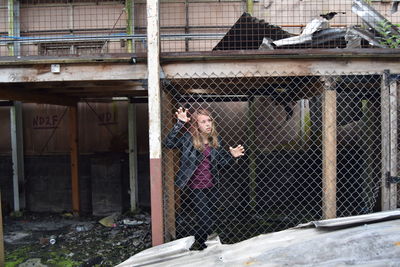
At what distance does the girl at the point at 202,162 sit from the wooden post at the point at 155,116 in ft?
1.32

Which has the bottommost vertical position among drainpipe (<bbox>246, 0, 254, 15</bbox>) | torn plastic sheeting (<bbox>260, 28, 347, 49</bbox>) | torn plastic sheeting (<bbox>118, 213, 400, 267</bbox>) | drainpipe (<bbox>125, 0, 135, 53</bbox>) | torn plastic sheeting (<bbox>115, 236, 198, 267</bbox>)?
torn plastic sheeting (<bbox>115, 236, 198, 267</bbox>)

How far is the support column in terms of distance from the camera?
6625 millimetres

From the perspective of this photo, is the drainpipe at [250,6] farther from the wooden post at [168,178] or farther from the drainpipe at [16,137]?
the drainpipe at [16,137]

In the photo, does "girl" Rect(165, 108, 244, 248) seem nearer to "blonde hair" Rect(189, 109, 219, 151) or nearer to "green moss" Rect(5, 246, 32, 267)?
"blonde hair" Rect(189, 109, 219, 151)

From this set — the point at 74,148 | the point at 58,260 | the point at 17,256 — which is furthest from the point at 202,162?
the point at 74,148

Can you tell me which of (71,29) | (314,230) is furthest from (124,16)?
(314,230)

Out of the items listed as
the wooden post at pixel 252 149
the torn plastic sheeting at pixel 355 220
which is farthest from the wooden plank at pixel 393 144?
the wooden post at pixel 252 149

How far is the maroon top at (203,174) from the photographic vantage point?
11.7ft

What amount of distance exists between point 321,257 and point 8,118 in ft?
23.3

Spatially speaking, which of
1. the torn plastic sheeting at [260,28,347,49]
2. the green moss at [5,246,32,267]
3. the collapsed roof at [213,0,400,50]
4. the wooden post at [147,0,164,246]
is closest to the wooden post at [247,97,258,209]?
the collapsed roof at [213,0,400,50]

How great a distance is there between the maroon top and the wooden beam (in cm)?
267

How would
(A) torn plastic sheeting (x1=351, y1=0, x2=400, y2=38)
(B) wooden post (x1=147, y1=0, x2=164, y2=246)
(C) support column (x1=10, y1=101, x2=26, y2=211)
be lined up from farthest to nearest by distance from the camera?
1. (C) support column (x1=10, y1=101, x2=26, y2=211)
2. (A) torn plastic sheeting (x1=351, y1=0, x2=400, y2=38)
3. (B) wooden post (x1=147, y1=0, x2=164, y2=246)

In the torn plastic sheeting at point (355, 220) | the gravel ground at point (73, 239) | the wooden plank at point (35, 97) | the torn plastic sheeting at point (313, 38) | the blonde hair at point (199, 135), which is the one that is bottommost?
the gravel ground at point (73, 239)

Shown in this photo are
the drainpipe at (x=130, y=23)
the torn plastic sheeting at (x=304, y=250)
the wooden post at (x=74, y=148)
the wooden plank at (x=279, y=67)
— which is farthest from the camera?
the drainpipe at (x=130, y=23)
